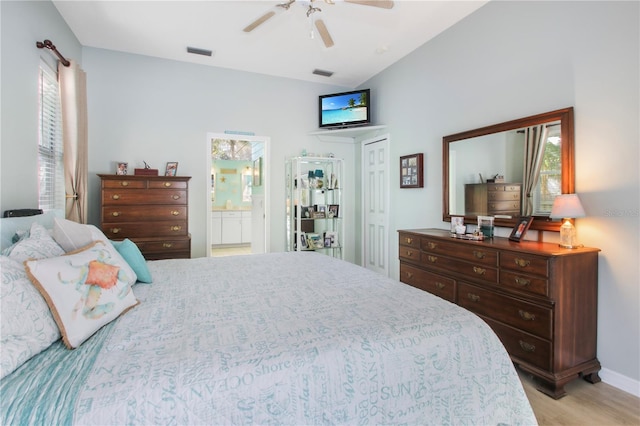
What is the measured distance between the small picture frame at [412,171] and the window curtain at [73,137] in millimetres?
3528

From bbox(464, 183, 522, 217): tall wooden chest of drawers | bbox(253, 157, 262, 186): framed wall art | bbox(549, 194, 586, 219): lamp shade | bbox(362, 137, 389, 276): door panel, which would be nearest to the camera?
bbox(549, 194, 586, 219): lamp shade

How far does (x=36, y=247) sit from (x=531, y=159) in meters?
3.19

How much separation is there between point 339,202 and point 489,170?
7.57ft

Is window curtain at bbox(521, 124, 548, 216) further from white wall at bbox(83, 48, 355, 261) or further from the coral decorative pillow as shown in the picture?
white wall at bbox(83, 48, 355, 261)

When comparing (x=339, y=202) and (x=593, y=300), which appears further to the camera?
(x=339, y=202)

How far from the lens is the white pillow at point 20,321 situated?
35.4 inches

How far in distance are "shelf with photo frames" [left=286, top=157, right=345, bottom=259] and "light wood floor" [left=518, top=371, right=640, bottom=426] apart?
3.05m

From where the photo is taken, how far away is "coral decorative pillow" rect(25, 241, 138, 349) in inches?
42.4

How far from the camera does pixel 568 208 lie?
2078 millimetres

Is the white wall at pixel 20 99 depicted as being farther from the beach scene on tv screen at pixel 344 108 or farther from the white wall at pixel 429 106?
the beach scene on tv screen at pixel 344 108

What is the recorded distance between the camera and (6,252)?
125 centimetres

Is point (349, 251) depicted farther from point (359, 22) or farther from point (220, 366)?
point (220, 366)

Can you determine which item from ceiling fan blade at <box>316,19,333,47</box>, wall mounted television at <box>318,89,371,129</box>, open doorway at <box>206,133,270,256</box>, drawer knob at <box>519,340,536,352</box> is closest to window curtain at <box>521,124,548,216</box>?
drawer knob at <box>519,340,536,352</box>

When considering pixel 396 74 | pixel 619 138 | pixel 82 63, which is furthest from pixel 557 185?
pixel 82 63
